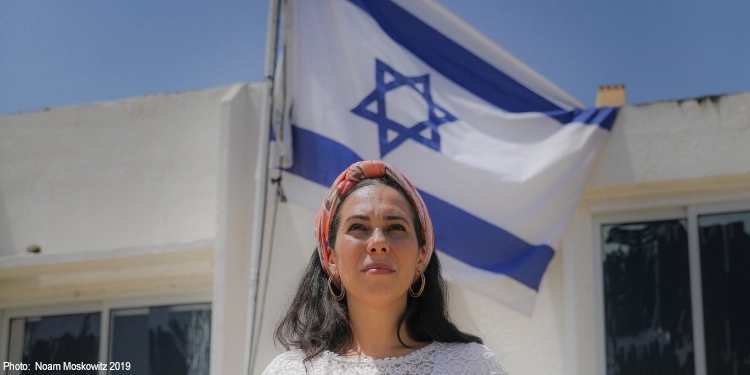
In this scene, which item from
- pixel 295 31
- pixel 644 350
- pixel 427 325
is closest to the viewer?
pixel 427 325

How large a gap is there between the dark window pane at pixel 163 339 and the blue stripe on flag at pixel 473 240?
1.36 metres

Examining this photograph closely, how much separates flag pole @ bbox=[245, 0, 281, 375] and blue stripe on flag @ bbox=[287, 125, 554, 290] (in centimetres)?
25

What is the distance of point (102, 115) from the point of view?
21.9 ft

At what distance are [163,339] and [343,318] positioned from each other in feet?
12.7

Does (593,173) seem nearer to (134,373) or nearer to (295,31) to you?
(295,31)

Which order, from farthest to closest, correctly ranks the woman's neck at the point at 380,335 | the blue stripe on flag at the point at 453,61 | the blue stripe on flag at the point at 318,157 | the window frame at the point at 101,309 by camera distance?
the window frame at the point at 101,309 < the blue stripe on flag at the point at 453,61 < the blue stripe on flag at the point at 318,157 < the woman's neck at the point at 380,335

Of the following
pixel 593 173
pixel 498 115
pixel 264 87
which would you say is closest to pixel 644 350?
pixel 593 173

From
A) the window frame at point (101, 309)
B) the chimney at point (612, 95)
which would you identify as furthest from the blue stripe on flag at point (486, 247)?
the window frame at point (101, 309)

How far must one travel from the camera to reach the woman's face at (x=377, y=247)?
108 inches

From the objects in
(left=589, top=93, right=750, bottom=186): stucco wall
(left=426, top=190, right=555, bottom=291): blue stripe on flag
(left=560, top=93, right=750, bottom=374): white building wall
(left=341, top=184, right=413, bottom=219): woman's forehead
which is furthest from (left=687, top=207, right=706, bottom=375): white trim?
(left=341, top=184, right=413, bottom=219): woman's forehead

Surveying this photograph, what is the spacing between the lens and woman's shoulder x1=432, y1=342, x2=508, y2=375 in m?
2.79

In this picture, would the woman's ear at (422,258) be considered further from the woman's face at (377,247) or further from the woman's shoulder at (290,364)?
the woman's shoulder at (290,364)

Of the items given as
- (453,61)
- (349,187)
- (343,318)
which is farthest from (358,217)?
(453,61)

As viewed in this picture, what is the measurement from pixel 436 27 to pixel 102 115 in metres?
2.07
